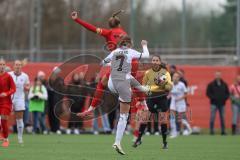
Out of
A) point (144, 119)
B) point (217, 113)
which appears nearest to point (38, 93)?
point (217, 113)

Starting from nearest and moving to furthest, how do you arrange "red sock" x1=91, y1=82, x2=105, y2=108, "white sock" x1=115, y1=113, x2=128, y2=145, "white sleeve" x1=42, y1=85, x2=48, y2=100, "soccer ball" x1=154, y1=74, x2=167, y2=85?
1. "white sock" x1=115, y1=113, x2=128, y2=145
2. "red sock" x1=91, y1=82, x2=105, y2=108
3. "soccer ball" x1=154, y1=74, x2=167, y2=85
4. "white sleeve" x1=42, y1=85, x2=48, y2=100

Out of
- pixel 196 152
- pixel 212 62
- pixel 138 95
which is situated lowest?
pixel 196 152

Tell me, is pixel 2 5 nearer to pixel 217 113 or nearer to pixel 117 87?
pixel 217 113

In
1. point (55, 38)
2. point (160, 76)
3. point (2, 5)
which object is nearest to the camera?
point (160, 76)

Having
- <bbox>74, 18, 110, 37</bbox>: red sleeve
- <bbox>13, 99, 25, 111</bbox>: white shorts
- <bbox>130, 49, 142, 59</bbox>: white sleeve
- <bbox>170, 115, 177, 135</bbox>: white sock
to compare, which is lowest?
<bbox>170, 115, 177, 135</bbox>: white sock

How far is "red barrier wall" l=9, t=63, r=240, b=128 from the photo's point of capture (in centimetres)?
2923

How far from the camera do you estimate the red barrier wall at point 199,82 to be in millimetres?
29234

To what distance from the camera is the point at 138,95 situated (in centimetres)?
1750

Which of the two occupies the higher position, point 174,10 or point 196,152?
point 174,10

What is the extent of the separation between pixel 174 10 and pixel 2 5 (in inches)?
564

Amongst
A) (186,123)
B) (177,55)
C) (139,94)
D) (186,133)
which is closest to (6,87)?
(139,94)

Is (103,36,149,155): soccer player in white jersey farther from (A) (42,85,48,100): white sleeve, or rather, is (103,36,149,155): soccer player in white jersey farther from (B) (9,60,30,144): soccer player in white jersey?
(A) (42,85,48,100): white sleeve

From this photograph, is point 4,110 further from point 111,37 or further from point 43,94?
point 43,94

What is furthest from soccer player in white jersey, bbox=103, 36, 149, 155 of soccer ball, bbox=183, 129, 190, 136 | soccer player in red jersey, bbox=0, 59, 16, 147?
soccer ball, bbox=183, 129, 190, 136
